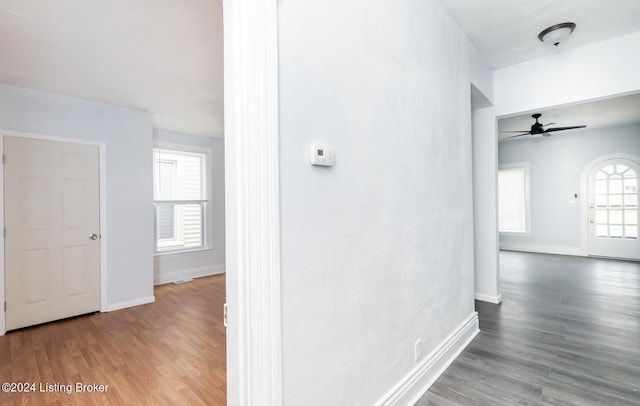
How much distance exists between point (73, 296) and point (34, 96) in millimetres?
2295

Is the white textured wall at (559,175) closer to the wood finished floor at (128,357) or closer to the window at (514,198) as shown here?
the window at (514,198)

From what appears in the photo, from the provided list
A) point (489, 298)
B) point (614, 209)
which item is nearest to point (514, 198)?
point (614, 209)

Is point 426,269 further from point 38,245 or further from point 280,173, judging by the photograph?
point 38,245

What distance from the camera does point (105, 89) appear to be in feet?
11.0

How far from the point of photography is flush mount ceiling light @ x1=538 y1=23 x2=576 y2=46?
8.43 ft

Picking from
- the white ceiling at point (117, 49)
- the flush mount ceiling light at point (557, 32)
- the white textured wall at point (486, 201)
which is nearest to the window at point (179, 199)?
the white ceiling at point (117, 49)

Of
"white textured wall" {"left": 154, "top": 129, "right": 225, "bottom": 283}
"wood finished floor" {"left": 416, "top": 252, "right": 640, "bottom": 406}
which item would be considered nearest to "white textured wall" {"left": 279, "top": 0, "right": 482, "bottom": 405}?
"wood finished floor" {"left": 416, "top": 252, "right": 640, "bottom": 406}

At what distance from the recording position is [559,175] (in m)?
6.76

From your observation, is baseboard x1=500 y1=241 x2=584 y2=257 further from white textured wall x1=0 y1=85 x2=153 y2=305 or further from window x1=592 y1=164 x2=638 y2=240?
white textured wall x1=0 y1=85 x2=153 y2=305

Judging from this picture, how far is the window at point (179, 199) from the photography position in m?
5.19

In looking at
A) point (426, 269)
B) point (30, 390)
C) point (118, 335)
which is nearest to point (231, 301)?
point (426, 269)

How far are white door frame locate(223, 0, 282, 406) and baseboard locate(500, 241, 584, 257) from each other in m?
7.82

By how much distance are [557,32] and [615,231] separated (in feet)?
18.6

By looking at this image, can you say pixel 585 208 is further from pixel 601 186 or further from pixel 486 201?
pixel 486 201
